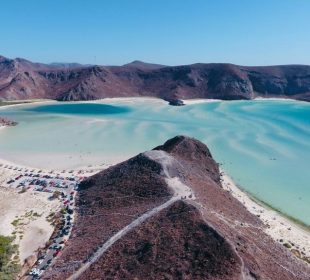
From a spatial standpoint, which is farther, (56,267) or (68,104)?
(68,104)

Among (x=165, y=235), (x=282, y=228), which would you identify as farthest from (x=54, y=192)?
(x=282, y=228)

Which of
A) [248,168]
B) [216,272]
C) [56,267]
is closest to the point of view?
[216,272]

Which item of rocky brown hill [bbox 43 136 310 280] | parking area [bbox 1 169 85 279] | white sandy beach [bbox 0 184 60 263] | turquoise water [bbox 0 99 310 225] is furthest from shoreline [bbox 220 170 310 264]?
white sandy beach [bbox 0 184 60 263]

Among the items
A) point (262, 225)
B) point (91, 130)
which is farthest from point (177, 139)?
point (91, 130)

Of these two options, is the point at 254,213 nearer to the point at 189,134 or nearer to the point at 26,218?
the point at 26,218

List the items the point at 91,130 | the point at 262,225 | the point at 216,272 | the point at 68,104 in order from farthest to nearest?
the point at 68,104, the point at 91,130, the point at 262,225, the point at 216,272

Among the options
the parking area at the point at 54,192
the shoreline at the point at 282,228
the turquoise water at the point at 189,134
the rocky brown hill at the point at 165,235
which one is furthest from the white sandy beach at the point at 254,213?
the rocky brown hill at the point at 165,235

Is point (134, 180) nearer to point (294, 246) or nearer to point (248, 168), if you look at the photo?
point (294, 246)
